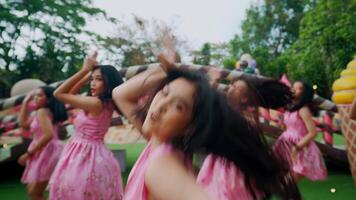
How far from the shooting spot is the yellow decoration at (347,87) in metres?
4.77

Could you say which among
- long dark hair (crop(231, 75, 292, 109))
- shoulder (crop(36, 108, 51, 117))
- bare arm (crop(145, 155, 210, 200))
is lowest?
shoulder (crop(36, 108, 51, 117))

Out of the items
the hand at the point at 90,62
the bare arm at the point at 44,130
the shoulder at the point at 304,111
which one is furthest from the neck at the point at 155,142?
the shoulder at the point at 304,111

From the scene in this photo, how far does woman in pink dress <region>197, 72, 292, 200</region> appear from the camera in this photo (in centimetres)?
188

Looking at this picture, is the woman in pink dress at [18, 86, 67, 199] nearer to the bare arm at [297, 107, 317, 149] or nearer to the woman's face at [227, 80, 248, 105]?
the bare arm at [297, 107, 317, 149]

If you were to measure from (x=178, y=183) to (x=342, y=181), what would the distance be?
6.19m

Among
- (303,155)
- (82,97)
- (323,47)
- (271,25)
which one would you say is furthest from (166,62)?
(271,25)

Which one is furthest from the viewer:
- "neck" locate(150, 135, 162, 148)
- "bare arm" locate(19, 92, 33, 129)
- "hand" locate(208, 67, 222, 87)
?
"bare arm" locate(19, 92, 33, 129)

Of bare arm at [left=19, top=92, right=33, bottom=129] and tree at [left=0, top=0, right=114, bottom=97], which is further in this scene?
tree at [left=0, top=0, right=114, bottom=97]

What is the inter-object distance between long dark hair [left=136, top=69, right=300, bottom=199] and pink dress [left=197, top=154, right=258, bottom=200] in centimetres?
36

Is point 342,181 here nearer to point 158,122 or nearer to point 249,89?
point 249,89

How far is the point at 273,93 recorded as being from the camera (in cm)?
256

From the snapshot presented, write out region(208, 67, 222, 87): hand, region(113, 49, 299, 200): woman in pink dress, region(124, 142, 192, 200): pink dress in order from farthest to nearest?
region(208, 67, 222, 87): hand < region(124, 142, 192, 200): pink dress < region(113, 49, 299, 200): woman in pink dress

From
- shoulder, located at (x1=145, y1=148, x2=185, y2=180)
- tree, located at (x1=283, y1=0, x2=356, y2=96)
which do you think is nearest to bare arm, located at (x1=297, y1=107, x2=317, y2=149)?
shoulder, located at (x1=145, y1=148, x2=185, y2=180)

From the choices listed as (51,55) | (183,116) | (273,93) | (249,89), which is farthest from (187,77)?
(51,55)
